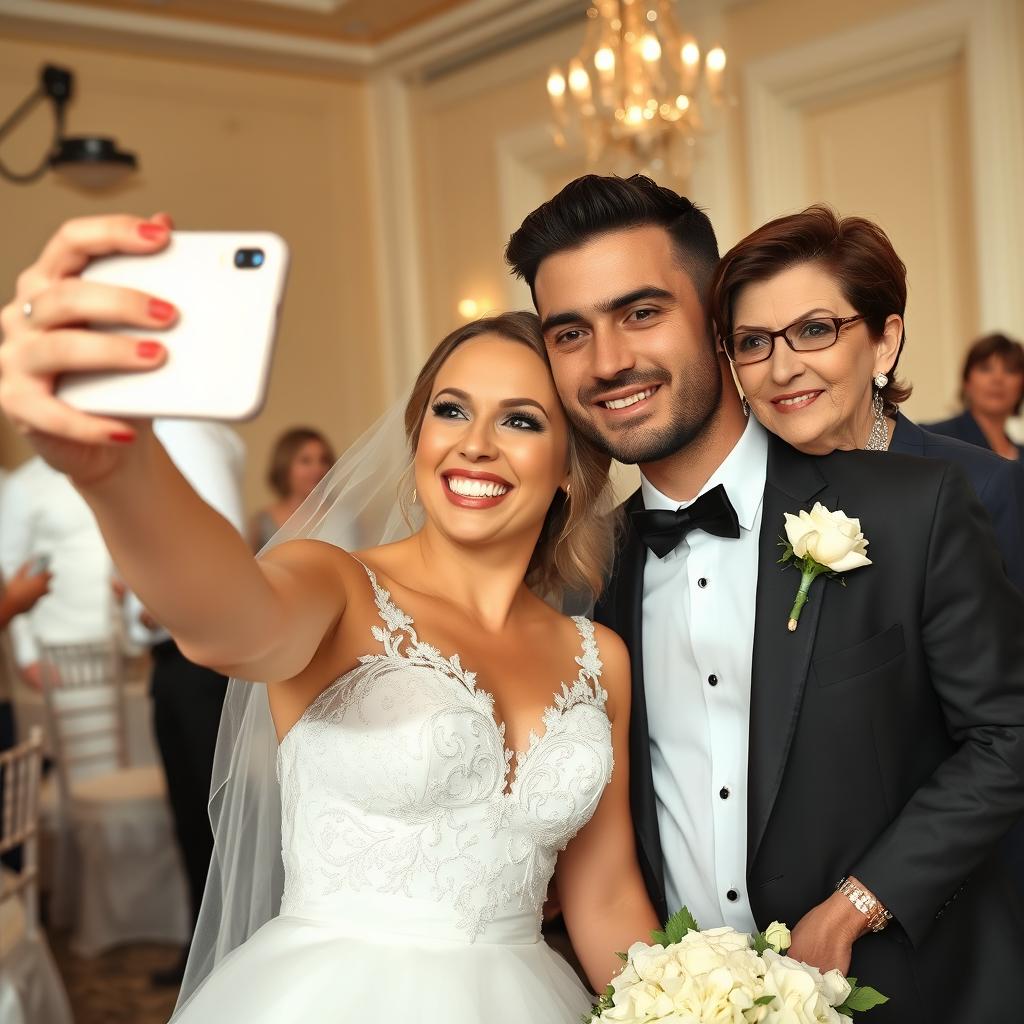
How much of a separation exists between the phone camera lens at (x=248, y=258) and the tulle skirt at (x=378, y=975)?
118 cm

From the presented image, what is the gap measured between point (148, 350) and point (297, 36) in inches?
345

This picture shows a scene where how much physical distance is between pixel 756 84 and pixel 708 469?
555cm

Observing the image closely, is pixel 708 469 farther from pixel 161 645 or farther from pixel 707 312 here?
pixel 161 645

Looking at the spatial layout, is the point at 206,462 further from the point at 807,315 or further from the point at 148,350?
the point at 148,350

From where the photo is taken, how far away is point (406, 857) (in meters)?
1.89

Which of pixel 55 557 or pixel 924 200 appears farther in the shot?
pixel 924 200

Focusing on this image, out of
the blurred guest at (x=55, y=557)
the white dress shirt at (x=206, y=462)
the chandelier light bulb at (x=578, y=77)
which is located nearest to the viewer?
the white dress shirt at (x=206, y=462)

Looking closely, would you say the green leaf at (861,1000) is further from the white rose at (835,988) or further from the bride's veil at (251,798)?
the bride's veil at (251,798)

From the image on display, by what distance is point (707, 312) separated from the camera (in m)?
2.35

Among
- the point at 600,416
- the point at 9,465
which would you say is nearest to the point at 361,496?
the point at 600,416

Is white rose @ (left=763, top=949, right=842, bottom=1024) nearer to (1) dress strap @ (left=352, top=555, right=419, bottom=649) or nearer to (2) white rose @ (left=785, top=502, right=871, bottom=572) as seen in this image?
(2) white rose @ (left=785, top=502, right=871, bottom=572)

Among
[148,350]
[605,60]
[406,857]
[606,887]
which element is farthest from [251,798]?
[605,60]

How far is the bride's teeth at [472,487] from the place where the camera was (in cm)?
212

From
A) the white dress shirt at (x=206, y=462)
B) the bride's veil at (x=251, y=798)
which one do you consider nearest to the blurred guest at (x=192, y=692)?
the white dress shirt at (x=206, y=462)
